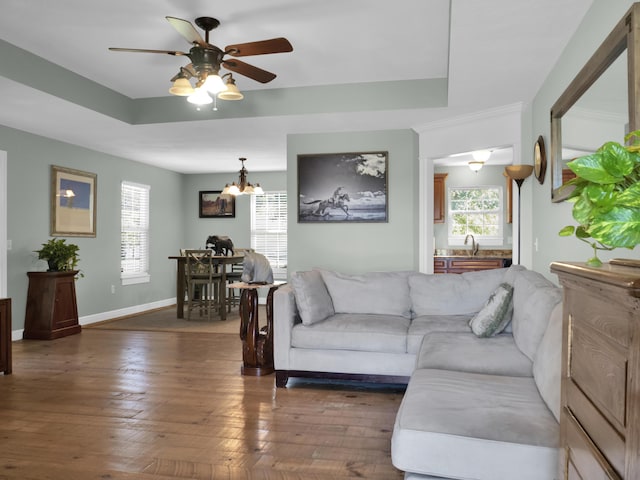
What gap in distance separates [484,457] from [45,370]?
4.09 metres

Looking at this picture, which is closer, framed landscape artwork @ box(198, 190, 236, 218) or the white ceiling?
the white ceiling

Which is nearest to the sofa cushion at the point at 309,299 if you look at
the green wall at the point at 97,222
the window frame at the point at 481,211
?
the green wall at the point at 97,222

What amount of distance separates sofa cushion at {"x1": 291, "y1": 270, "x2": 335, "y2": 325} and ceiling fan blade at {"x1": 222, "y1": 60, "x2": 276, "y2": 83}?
153 cm

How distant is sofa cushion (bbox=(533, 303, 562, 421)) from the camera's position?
2.04m

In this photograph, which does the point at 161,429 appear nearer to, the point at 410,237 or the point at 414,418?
the point at 414,418

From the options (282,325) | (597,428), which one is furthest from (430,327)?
(597,428)

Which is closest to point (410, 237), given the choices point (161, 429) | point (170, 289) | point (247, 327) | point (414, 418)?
point (247, 327)

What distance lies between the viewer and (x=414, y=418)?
1978 millimetres

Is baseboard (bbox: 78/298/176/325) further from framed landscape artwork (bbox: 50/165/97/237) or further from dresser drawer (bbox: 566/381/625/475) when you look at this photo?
dresser drawer (bbox: 566/381/625/475)

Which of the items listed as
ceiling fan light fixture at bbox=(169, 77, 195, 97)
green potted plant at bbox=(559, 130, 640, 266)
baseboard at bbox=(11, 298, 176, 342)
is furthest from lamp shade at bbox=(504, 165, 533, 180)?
baseboard at bbox=(11, 298, 176, 342)

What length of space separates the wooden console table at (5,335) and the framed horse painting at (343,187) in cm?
315

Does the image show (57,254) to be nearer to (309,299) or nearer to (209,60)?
(309,299)

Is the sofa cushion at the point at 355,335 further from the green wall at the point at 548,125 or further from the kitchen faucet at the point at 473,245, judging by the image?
the kitchen faucet at the point at 473,245

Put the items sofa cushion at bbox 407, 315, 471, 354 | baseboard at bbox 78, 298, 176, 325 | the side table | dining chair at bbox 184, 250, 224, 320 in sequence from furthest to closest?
dining chair at bbox 184, 250, 224, 320
baseboard at bbox 78, 298, 176, 325
the side table
sofa cushion at bbox 407, 315, 471, 354
